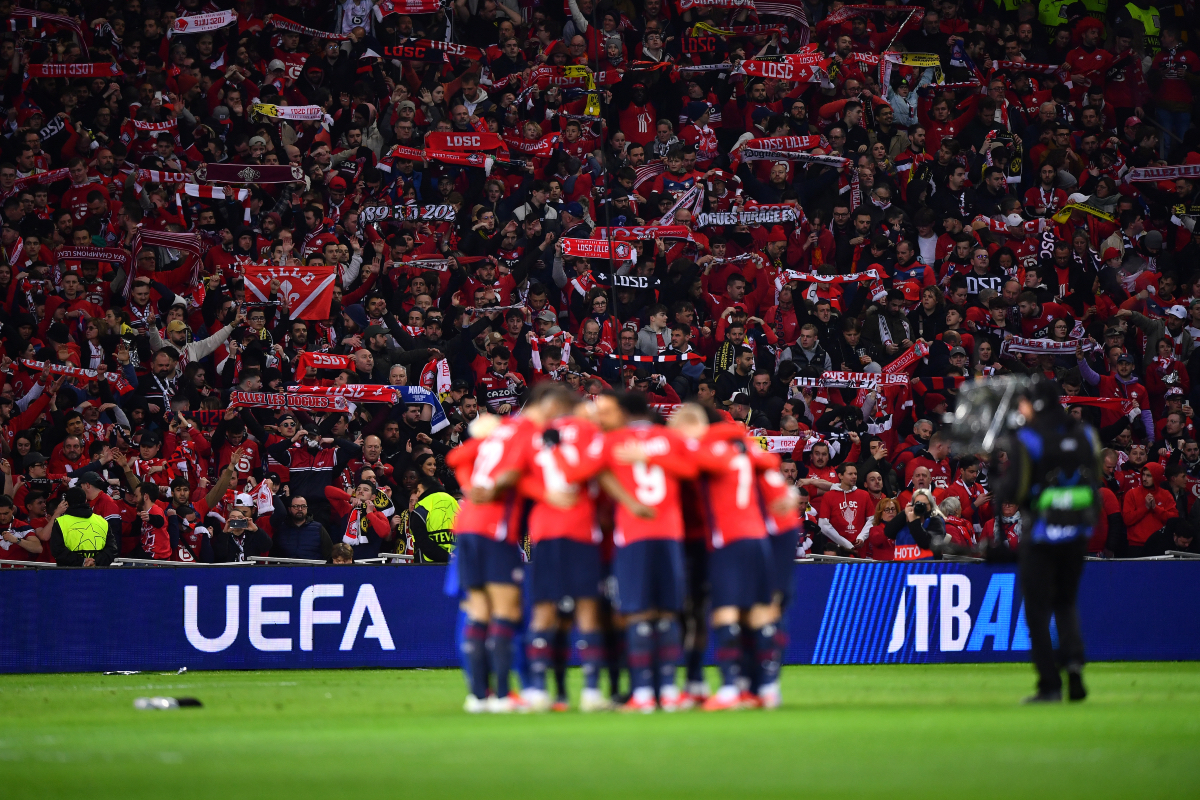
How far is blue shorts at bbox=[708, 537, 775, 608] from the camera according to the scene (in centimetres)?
1017

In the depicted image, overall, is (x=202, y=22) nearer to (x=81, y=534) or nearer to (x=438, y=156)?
(x=438, y=156)

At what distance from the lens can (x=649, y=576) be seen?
32.6 ft

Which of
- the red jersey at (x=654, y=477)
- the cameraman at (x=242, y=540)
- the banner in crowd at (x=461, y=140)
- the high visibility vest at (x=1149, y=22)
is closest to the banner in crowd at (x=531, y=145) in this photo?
the banner in crowd at (x=461, y=140)

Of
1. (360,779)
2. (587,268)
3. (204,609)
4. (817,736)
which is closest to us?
(360,779)

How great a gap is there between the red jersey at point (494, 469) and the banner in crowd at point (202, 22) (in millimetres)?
14517

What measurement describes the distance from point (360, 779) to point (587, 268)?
1593 cm

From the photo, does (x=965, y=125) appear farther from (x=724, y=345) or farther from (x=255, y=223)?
(x=255, y=223)

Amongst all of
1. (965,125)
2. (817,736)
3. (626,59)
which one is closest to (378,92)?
(626,59)

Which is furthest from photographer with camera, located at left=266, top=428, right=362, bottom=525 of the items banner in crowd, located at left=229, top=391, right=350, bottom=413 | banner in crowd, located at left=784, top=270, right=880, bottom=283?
banner in crowd, located at left=784, top=270, right=880, bottom=283

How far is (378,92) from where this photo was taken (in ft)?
78.4

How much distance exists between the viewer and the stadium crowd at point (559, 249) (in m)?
19.3

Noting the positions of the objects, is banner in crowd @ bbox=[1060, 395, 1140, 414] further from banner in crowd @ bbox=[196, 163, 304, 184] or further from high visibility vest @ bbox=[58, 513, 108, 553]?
high visibility vest @ bbox=[58, 513, 108, 553]

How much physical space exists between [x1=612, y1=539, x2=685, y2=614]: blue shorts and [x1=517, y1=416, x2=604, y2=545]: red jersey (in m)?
0.36

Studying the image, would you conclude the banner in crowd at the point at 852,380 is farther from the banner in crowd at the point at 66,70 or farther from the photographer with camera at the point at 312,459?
the banner in crowd at the point at 66,70
